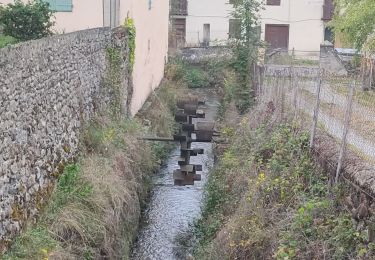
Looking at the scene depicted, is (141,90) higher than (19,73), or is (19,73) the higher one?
(19,73)

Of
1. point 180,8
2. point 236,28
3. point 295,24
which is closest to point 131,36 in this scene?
point 236,28

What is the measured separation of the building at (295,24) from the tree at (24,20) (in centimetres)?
2348

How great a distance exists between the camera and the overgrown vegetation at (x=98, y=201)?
7832mm

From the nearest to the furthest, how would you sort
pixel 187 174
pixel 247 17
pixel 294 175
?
1. pixel 294 175
2. pixel 187 174
3. pixel 247 17

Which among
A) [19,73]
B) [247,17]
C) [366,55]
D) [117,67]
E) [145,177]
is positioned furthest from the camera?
[247,17]

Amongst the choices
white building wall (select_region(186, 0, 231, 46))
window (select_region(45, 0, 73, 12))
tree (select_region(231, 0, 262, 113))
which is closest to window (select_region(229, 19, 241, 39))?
tree (select_region(231, 0, 262, 113))

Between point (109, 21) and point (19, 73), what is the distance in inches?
311

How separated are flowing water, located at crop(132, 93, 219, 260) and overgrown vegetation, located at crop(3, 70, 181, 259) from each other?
396mm

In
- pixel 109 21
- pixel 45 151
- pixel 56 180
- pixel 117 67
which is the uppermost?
pixel 109 21

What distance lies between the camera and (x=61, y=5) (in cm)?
1523

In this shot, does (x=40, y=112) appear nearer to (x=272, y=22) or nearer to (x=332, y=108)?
(x=332, y=108)

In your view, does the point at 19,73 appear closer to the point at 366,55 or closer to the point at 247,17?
the point at 366,55

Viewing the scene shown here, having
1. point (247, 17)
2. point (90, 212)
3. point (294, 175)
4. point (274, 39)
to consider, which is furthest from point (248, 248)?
point (274, 39)

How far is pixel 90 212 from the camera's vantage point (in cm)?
897
